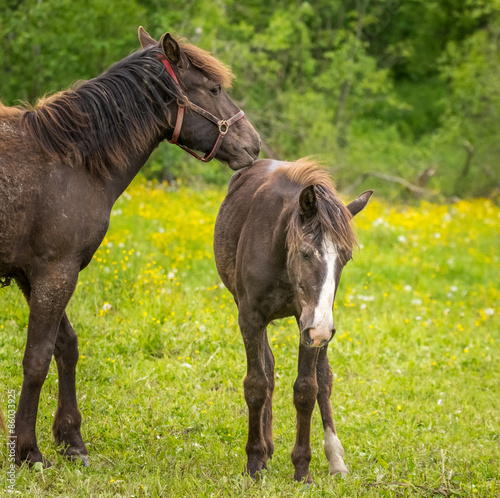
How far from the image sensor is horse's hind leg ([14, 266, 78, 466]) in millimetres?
3746

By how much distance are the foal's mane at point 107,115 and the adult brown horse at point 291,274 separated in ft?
3.13

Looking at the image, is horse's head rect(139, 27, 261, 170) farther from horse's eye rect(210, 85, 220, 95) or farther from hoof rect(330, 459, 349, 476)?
hoof rect(330, 459, 349, 476)

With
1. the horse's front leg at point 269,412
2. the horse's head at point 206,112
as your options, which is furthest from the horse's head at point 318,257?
the horse's front leg at point 269,412

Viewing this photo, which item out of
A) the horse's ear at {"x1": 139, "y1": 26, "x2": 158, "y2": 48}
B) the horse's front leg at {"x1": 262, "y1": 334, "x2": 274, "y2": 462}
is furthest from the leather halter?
the horse's front leg at {"x1": 262, "y1": 334, "x2": 274, "y2": 462}

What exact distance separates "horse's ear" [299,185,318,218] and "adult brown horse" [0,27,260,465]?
3.19 ft

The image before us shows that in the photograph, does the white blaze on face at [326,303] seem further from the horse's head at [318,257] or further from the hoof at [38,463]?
the hoof at [38,463]

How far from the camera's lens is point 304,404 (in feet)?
13.1

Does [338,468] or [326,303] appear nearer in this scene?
[326,303]

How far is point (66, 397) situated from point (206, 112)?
2305mm

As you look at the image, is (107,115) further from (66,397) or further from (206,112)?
(66,397)

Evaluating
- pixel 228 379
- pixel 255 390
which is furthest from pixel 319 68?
pixel 255 390

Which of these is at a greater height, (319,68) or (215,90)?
(215,90)

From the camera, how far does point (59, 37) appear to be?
494 inches

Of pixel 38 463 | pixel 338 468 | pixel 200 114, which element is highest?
pixel 200 114
